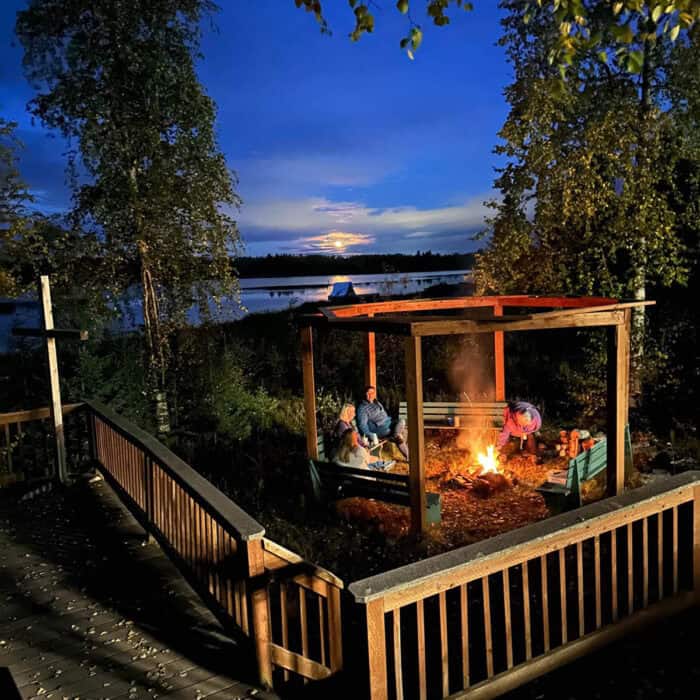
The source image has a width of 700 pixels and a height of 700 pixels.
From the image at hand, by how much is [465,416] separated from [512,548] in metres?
5.72

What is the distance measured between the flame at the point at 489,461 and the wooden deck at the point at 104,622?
417cm

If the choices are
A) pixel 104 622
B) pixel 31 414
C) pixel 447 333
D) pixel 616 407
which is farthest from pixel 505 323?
pixel 31 414

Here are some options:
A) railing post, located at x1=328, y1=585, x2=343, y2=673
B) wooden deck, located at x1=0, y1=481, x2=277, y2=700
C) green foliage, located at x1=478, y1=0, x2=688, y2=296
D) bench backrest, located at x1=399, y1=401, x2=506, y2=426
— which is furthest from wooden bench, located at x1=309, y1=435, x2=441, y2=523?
green foliage, located at x1=478, y1=0, x2=688, y2=296

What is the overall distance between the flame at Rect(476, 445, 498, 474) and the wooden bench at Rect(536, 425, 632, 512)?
1.15 metres

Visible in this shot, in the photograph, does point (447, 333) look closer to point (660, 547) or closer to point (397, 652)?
point (660, 547)

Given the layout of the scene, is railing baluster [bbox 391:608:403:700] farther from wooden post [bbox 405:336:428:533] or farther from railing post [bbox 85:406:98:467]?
railing post [bbox 85:406:98:467]

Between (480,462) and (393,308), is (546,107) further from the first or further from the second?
(480,462)

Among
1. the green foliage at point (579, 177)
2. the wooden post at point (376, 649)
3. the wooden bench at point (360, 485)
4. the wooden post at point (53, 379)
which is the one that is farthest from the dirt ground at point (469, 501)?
the wooden post at point (53, 379)

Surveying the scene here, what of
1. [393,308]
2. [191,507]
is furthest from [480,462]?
[191,507]

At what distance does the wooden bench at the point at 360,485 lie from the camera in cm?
589

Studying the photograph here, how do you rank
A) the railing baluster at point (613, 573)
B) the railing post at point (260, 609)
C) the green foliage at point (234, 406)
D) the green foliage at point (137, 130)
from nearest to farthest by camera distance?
the railing post at point (260, 609)
the railing baluster at point (613, 573)
the green foliage at point (137, 130)
the green foliage at point (234, 406)

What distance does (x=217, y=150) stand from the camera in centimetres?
867

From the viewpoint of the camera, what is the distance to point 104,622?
3.86m

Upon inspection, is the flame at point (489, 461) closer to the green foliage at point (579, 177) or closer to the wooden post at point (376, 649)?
the green foliage at point (579, 177)
